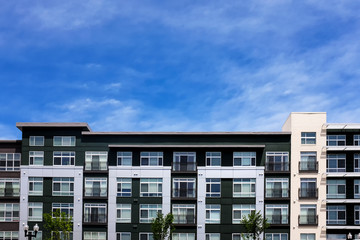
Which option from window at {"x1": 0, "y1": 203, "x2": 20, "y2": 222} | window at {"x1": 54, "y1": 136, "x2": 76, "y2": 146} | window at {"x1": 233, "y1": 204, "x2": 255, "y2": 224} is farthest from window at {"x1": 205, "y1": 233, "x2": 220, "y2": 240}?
window at {"x1": 0, "y1": 203, "x2": 20, "y2": 222}

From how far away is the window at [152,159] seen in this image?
1905 inches

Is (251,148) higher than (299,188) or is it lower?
higher

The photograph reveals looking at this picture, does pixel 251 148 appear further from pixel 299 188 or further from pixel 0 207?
pixel 0 207

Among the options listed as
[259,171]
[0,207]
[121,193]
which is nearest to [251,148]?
[259,171]

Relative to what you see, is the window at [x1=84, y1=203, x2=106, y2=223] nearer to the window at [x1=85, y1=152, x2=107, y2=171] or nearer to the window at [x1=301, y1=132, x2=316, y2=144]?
the window at [x1=85, y1=152, x2=107, y2=171]

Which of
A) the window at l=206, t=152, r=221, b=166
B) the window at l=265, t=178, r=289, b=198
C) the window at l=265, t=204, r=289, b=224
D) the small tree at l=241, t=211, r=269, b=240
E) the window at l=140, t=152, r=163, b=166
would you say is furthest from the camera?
the window at l=140, t=152, r=163, b=166

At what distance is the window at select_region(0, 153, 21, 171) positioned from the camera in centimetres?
4953

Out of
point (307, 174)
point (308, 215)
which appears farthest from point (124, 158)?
point (308, 215)

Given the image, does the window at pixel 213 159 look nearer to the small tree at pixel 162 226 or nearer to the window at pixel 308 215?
the small tree at pixel 162 226

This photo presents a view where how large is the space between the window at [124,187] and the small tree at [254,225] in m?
11.8

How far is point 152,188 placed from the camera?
157ft

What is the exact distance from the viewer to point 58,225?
45.8 m

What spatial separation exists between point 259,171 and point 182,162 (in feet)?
25.7

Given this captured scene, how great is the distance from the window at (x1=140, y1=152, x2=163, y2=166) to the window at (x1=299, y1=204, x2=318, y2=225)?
49.0ft
